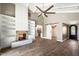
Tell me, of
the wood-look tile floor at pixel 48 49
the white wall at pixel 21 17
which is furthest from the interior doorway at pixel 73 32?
the white wall at pixel 21 17

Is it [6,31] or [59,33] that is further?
[59,33]

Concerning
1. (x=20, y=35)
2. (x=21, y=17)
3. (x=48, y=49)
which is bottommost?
(x=48, y=49)

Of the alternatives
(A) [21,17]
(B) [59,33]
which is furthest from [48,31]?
(A) [21,17]

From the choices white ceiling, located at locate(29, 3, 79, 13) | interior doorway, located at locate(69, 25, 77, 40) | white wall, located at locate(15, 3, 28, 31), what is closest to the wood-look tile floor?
interior doorway, located at locate(69, 25, 77, 40)

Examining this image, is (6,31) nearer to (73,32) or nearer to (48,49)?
(48,49)

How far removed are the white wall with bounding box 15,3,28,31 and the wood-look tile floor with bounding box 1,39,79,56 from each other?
0.41 m

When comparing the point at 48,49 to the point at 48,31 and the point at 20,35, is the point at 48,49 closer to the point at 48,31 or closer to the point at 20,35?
the point at 48,31

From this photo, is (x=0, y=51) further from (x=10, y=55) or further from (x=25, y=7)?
(x=25, y=7)

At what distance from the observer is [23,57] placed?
8.54 feet

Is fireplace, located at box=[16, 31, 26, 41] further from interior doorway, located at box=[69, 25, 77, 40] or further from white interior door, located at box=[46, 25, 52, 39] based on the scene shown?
interior doorway, located at box=[69, 25, 77, 40]

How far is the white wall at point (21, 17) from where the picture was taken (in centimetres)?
259

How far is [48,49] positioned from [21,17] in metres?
0.89

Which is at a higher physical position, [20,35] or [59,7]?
[59,7]

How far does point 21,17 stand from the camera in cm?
264
